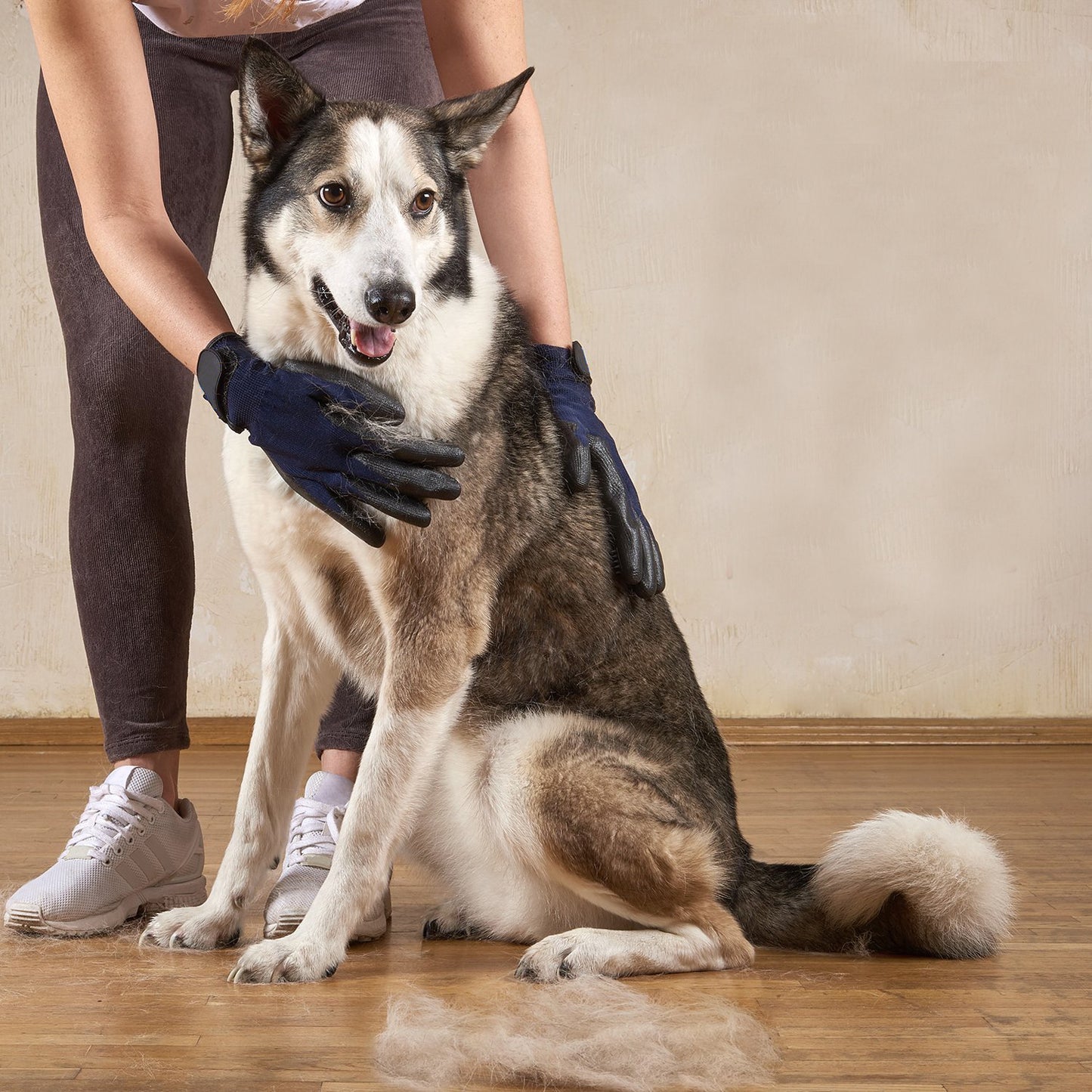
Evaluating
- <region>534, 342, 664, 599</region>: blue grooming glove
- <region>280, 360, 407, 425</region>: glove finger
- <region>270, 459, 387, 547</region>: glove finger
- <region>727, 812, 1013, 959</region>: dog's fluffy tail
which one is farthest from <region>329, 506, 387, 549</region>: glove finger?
<region>727, 812, 1013, 959</region>: dog's fluffy tail

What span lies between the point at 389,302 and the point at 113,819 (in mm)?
993

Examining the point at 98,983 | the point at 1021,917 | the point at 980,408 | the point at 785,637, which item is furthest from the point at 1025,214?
the point at 98,983

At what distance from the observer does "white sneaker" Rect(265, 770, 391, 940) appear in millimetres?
1849

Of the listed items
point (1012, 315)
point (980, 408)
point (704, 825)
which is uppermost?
point (1012, 315)

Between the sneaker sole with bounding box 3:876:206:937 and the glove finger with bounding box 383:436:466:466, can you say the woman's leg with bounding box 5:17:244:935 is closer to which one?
the sneaker sole with bounding box 3:876:206:937

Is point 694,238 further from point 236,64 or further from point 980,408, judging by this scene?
point 236,64

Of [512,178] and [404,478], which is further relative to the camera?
[512,178]

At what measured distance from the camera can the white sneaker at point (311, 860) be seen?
6.07 feet

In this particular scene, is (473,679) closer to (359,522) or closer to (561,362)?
(359,522)

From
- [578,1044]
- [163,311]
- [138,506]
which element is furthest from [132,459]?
[578,1044]

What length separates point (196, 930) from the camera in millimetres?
1777

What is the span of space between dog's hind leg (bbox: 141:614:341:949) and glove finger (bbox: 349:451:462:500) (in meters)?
0.38

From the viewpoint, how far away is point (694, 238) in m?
3.74

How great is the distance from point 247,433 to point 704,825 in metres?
0.90
